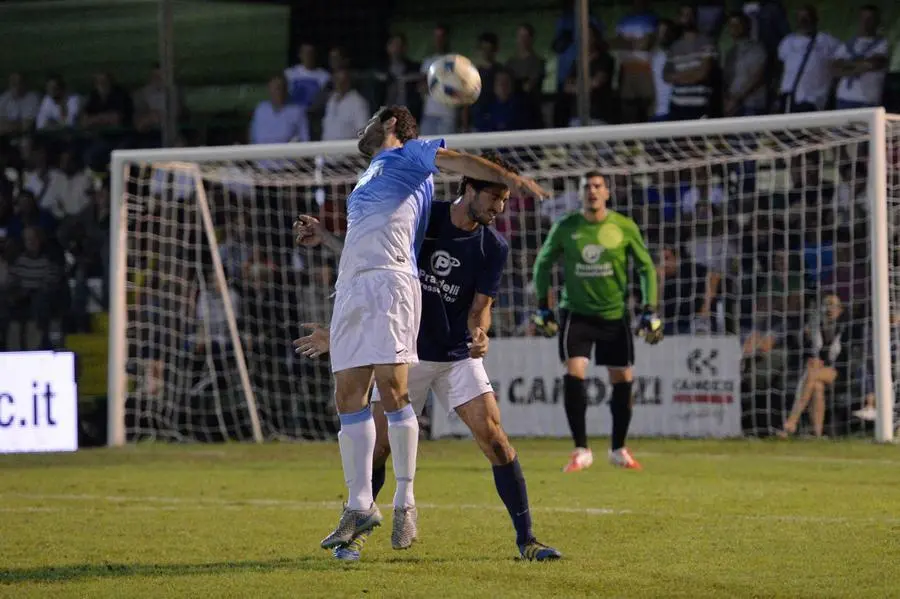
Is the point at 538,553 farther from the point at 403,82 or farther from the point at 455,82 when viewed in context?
the point at 403,82

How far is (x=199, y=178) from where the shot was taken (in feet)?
57.2

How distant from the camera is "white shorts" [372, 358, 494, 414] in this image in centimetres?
769

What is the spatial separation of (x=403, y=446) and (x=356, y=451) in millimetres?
273

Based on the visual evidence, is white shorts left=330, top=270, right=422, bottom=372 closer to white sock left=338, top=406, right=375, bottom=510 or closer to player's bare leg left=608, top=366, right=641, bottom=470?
white sock left=338, top=406, right=375, bottom=510

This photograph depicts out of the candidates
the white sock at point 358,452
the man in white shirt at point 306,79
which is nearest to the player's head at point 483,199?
the white sock at point 358,452

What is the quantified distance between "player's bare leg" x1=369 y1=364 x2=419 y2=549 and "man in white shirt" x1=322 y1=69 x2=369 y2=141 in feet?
39.7

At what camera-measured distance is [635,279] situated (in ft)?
57.6

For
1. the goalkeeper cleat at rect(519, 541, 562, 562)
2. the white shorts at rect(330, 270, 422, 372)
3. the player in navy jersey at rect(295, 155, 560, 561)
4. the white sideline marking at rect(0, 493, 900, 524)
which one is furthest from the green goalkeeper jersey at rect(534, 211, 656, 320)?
the goalkeeper cleat at rect(519, 541, 562, 562)

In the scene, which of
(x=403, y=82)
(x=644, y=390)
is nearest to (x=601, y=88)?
(x=403, y=82)

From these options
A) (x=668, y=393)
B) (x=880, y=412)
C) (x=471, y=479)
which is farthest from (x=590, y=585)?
(x=668, y=393)

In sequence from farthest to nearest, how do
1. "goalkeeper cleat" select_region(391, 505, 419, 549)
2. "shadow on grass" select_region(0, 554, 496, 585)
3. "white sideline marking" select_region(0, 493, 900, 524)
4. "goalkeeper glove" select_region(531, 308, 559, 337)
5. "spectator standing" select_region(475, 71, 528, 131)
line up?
"spectator standing" select_region(475, 71, 528, 131)
"goalkeeper glove" select_region(531, 308, 559, 337)
"white sideline marking" select_region(0, 493, 900, 524)
"goalkeeper cleat" select_region(391, 505, 419, 549)
"shadow on grass" select_region(0, 554, 496, 585)

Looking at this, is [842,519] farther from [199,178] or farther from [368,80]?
[368,80]

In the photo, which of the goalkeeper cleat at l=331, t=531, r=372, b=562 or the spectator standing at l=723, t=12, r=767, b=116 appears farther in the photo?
the spectator standing at l=723, t=12, r=767, b=116

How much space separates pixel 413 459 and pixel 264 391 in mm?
10560
